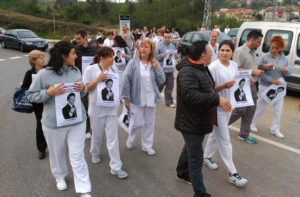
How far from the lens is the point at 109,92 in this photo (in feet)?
11.6

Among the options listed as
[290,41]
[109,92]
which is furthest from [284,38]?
[109,92]

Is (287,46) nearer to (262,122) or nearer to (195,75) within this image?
(262,122)

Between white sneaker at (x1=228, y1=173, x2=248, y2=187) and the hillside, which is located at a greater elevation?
the hillside

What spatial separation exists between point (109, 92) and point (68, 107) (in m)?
0.71

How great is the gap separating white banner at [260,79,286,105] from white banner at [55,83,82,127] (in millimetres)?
3567

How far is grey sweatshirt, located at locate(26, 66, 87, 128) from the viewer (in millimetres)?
2863

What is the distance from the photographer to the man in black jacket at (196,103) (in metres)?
2.72

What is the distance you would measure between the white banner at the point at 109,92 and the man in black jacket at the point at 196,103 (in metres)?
0.98

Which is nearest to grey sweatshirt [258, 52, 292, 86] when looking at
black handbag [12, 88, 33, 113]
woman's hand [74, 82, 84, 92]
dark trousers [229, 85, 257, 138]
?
dark trousers [229, 85, 257, 138]

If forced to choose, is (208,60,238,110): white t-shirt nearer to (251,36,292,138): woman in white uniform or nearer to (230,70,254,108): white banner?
(230,70,254,108): white banner

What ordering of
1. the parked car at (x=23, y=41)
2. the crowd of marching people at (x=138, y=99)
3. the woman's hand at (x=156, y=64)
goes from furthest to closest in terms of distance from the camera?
the parked car at (x=23, y=41)
the woman's hand at (x=156, y=64)
the crowd of marching people at (x=138, y=99)

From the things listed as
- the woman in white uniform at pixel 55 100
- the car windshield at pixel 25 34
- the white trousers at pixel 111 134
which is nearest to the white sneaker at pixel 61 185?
the woman in white uniform at pixel 55 100

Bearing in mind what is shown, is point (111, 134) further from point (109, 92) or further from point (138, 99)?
point (138, 99)

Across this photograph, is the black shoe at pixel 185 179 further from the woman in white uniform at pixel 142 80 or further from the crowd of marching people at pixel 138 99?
the woman in white uniform at pixel 142 80
